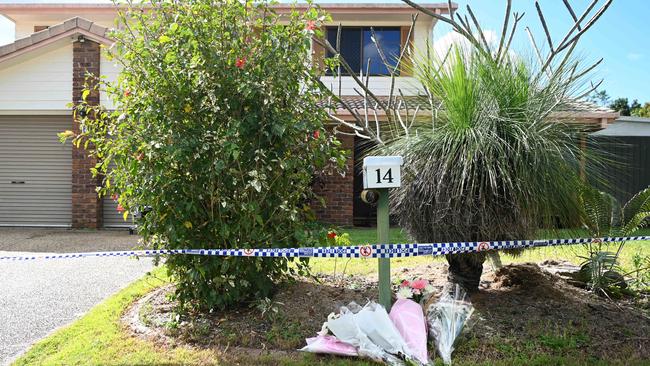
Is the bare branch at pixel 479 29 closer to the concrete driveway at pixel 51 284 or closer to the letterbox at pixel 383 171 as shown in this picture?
the letterbox at pixel 383 171

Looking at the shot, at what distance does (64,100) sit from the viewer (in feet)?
39.8

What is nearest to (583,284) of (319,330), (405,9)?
(319,330)

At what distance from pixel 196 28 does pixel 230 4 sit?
0.37 metres

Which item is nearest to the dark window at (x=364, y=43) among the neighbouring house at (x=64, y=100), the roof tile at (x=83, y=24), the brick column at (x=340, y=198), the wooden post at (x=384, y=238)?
the neighbouring house at (x=64, y=100)

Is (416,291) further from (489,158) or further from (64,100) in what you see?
(64,100)

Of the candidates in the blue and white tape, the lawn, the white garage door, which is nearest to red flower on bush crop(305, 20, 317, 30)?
the blue and white tape

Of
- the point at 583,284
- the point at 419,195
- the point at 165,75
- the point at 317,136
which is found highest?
the point at 165,75

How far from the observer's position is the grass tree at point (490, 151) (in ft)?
14.1

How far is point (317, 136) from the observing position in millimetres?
4734

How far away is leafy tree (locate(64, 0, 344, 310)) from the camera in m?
4.43

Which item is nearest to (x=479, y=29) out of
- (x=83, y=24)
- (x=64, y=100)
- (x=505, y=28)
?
(x=505, y=28)

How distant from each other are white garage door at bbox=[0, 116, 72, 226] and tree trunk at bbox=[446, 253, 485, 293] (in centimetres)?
1101

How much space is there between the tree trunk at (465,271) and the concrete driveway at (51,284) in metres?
3.83

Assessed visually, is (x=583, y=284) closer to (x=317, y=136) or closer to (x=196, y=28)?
(x=317, y=136)
